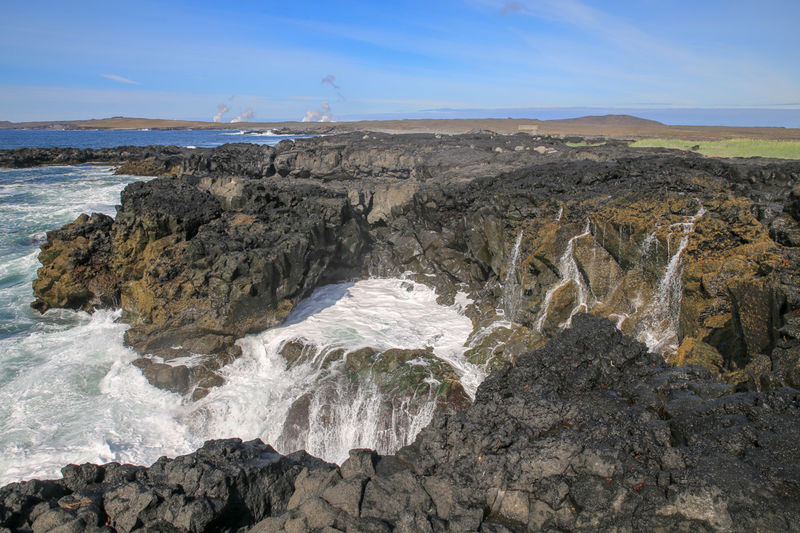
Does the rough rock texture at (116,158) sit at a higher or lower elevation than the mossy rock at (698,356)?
higher

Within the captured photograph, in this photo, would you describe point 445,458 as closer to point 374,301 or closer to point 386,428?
point 386,428

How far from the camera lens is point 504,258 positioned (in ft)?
51.1

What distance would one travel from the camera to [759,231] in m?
10.8

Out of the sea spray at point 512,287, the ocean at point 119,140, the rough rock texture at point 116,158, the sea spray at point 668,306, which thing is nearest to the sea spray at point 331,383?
the sea spray at point 512,287

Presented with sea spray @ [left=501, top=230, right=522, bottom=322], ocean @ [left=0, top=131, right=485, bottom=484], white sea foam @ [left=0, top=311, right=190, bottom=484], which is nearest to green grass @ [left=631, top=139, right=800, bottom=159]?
sea spray @ [left=501, top=230, right=522, bottom=322]

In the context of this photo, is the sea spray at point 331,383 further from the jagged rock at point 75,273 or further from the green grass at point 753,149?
the green grass at point 753,149

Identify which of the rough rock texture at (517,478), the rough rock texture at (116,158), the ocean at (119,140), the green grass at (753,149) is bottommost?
the rough rock texture at (517,478)

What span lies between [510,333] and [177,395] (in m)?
9.22

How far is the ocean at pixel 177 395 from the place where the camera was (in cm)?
1116

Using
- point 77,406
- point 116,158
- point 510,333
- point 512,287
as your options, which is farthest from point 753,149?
point 116,158

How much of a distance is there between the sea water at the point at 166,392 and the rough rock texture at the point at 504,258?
663 mm

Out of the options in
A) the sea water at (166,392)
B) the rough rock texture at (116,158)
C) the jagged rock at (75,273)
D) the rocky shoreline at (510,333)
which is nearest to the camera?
the rocky shoreline at (510,333)

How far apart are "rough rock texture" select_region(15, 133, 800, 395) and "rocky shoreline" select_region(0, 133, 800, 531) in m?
0.06

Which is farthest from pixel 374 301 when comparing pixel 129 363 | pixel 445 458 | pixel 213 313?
pixel 445 458
